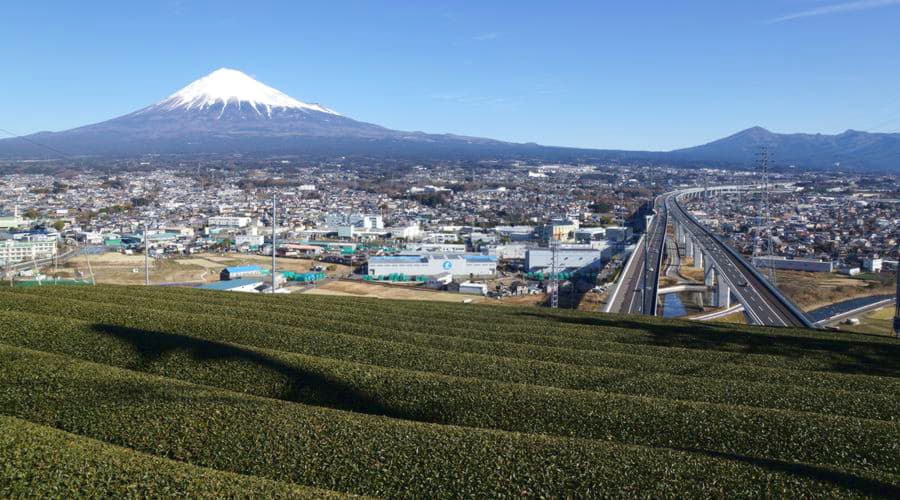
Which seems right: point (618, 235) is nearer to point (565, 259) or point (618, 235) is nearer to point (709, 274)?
point (565, 259)

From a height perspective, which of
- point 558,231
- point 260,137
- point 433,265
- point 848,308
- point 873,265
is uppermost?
point 260,137

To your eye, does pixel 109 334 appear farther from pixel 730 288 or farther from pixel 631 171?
pixel 631 171

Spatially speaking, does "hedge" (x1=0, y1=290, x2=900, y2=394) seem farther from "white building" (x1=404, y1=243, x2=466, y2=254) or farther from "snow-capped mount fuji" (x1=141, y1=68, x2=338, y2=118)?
"snow-capped mount fuji" (x1=141, y1=68, x2=338, y2=118)

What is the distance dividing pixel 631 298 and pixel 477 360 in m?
14.4

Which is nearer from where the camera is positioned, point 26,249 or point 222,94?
point 26,249

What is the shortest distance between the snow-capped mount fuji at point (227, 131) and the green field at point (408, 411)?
78.6m

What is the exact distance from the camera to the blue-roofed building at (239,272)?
22.5 meters

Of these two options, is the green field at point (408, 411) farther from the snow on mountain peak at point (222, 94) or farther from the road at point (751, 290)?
the snow on mountain peak at point (222, 94)

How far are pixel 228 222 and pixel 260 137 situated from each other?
70.8 metres

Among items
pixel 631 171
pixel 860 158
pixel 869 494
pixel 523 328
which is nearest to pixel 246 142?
pixel 631 171

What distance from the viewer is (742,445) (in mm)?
5188

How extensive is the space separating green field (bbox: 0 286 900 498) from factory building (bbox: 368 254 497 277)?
15.3m

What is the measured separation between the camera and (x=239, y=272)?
22797 mm

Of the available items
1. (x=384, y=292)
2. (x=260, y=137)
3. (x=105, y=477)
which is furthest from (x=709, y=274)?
(x=260, y=137)
